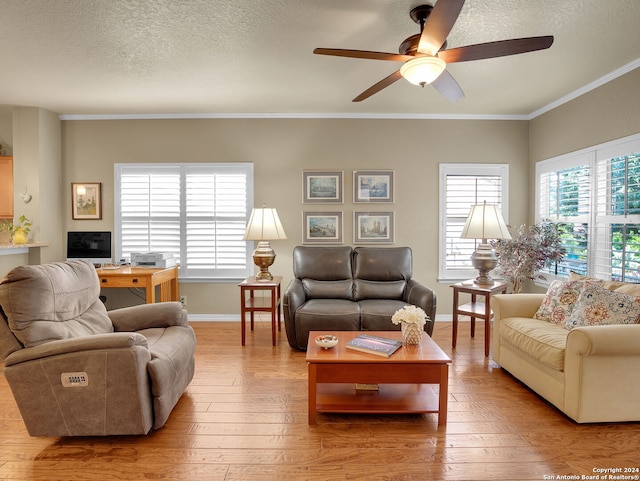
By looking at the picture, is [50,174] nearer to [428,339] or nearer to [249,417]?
[249,417]

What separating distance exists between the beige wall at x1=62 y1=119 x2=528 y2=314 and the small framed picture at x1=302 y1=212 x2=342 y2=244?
0.08 m

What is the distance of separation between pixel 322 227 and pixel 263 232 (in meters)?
0.97

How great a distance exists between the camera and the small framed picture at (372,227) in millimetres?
4656

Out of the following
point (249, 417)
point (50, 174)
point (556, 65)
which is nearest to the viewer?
point (249, 417)

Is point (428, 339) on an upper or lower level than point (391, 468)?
upper

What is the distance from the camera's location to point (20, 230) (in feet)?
13.7

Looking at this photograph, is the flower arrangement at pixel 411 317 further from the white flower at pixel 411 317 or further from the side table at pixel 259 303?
the side table at pixel 259 303

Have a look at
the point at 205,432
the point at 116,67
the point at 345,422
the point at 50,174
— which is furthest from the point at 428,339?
the point at 50,174

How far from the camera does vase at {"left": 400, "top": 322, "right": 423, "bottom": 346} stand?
8.18 ft

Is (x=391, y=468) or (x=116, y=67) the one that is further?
(x=116, y=67)


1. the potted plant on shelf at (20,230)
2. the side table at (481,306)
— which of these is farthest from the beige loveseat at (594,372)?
the potted plant on shelf at (20,230)

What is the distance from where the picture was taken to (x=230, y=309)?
186 inches

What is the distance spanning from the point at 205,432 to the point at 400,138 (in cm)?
390

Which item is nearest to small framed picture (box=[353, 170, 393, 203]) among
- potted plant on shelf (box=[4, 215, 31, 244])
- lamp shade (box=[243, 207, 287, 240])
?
lamp shade (box=[243, 207, 287, 240])
